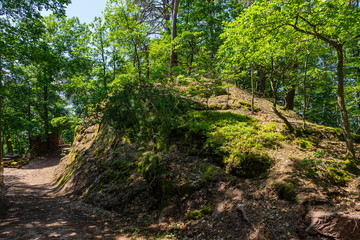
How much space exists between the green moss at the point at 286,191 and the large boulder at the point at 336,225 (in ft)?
1.87

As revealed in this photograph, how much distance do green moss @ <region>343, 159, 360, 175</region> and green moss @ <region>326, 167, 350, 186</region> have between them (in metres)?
0.25

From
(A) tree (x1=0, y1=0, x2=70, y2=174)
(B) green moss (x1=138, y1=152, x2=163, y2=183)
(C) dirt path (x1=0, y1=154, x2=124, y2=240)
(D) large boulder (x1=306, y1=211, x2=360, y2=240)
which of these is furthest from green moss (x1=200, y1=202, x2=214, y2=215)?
(A) tree (x1=0, y1=0, x2=70, y2=174)

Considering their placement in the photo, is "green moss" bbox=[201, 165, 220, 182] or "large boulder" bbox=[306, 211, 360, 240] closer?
"large boulder" bbox=[306, 211, 360, 240]

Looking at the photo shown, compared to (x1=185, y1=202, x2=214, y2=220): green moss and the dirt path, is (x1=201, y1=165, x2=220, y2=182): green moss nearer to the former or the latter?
Answer: (x1=185, y1=202, x2=214, y2=220): green moss

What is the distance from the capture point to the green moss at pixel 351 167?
13.5 ft

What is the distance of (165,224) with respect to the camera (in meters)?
4.42

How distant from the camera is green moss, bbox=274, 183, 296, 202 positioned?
3.69m

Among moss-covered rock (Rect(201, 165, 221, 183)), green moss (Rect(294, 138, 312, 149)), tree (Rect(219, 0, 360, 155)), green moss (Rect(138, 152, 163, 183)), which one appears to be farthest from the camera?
green moss (Rect(138, 152, 163, 183))

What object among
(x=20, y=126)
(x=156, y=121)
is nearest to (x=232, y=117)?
(x=156, y=121)

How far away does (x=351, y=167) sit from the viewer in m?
4.19

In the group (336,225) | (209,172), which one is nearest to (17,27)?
(209,172)

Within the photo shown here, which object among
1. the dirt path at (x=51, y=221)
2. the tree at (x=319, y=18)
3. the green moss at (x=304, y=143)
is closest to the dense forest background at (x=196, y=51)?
the tree at (x=319, y=18)

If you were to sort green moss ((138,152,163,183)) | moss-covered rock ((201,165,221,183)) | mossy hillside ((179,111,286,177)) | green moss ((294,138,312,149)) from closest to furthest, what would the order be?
mossy hillside ((179,111,286,177))
moss-covered rock ((201,165,221,183))
green moss ((294,138,312,149))
green moss ((138,152,163,183))

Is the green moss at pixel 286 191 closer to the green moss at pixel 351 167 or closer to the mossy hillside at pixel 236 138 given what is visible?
the mossy hillside at pixel 236 138
